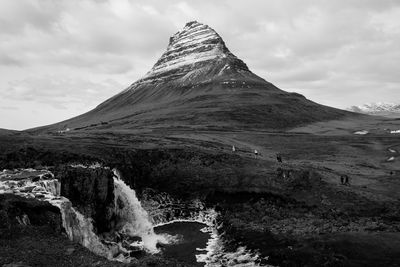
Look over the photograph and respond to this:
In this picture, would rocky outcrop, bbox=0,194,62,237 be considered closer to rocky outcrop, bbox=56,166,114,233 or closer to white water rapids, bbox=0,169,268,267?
white water rapids, bbox=0,169,268,267

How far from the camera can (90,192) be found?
55562 millimetres

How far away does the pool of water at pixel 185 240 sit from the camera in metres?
48.9

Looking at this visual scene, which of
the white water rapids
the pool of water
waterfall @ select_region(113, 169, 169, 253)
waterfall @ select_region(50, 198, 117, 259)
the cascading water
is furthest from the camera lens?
waterfall @ select_region(113, 169, 169, 253)

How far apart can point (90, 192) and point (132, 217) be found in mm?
8691

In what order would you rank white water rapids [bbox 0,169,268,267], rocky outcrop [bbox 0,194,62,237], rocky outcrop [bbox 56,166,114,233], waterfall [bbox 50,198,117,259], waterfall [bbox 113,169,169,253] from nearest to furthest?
rocky outcrop [bbox 0,194,62,237] < waterfall [bbox 50,198,117,259] < white water rapids [bbox 0,169,268,267] < rocky outcrop [bbox 56,166,114,233] < waterfall [bbox 113,169,169,253]

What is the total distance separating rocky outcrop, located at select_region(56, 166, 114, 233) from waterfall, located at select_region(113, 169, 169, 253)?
2.84 m

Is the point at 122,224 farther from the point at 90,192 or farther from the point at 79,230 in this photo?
the point at 79,230

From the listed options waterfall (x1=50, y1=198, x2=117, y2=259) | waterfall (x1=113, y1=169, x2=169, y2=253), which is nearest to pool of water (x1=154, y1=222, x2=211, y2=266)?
waterfall (x1=113, y1=169, x2=169, y2=253)

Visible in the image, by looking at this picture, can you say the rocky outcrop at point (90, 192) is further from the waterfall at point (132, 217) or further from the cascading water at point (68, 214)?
the cascading water at point (68, 214)

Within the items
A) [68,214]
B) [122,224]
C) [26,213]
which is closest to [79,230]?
[68,214]

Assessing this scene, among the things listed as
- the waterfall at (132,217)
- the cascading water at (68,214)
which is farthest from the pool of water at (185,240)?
the cascading water at (68,214)

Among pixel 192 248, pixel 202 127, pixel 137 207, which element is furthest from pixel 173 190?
pixel 202 127

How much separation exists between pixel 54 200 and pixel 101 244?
789 centimetres

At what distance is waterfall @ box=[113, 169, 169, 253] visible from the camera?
57.4 metres
